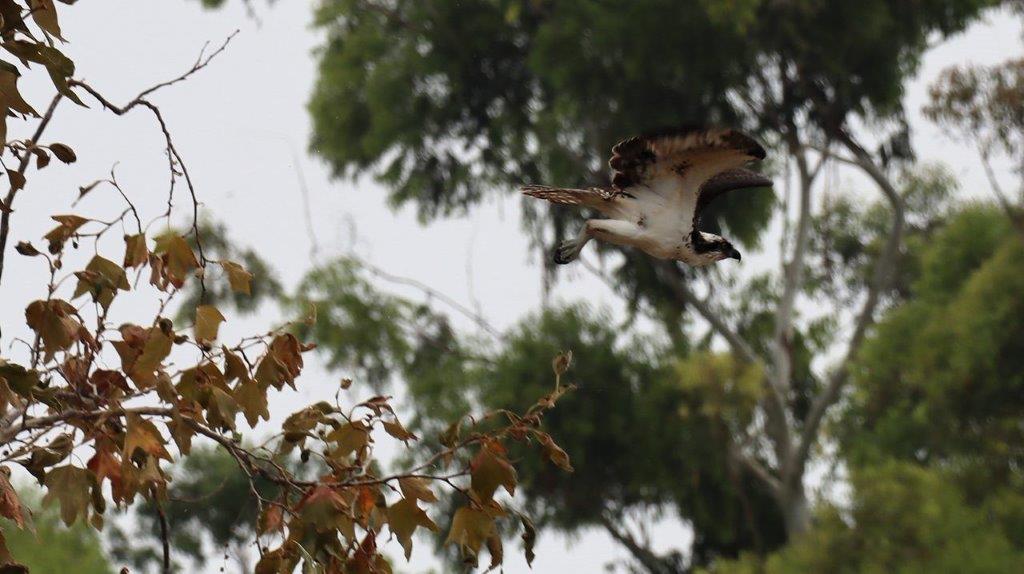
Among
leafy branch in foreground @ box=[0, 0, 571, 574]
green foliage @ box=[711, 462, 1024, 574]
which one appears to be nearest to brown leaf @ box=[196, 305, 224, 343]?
leafy branch in foreground @ box=[0, 0, 571, 574]

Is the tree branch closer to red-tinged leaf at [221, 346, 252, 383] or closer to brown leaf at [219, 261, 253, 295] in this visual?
brown leaf at [219, 261, 253, 295]

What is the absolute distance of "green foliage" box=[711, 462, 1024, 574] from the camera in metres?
14.5

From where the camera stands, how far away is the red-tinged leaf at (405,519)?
3434 millimetres

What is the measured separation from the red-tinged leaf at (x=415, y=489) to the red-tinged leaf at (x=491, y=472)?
0.36 feet

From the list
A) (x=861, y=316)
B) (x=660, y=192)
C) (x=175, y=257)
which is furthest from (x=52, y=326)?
(x=861, y=316)

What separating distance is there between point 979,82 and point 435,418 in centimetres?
642

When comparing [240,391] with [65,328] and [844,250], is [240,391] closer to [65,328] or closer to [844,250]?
[65,328]

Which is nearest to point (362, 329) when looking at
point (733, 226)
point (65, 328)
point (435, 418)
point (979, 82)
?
point (435, 418)

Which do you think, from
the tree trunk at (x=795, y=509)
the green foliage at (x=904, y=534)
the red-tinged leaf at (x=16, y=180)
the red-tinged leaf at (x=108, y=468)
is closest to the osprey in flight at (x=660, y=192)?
the red-tinged leaf at (x=16, y=180)

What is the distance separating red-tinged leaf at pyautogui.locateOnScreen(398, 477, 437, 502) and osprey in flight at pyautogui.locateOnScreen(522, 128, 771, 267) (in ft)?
5.45

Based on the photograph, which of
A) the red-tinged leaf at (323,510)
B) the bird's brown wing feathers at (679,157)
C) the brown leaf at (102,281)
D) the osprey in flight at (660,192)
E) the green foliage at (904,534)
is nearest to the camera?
the red-tinged leaf at (323,510)

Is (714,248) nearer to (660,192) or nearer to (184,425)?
(660,192)

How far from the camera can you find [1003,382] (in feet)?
56.7

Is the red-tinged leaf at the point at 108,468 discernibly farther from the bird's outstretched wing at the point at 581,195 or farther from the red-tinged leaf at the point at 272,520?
the bird's outstretched wing at the point at 581,195
